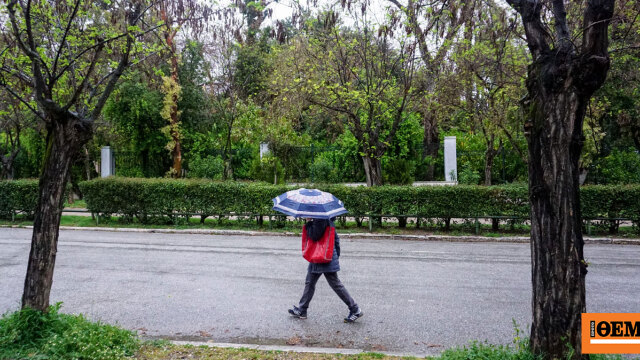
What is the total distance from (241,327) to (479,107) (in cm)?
1423

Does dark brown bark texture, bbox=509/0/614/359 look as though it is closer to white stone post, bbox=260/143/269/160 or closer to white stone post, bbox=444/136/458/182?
white stone post, bbox=444/136/458/182

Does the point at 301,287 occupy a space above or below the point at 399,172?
below

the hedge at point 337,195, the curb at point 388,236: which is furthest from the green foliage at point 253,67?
the curb at point 388,236

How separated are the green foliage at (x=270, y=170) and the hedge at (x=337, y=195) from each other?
23.2 feet

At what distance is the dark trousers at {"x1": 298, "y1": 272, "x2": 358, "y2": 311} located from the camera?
5992 millimetres

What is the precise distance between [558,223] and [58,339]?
16.9ft

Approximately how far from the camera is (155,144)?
82.2ft

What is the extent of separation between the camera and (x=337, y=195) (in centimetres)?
1506

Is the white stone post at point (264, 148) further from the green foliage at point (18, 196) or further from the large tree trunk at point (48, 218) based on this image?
the large tree trunk at point (48, 218)

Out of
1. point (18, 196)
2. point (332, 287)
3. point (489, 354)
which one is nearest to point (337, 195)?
point (332, 287)

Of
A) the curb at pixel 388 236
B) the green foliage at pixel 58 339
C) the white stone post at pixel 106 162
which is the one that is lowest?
the curb at pixel 388 236

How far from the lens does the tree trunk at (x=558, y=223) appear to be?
405 centimetres

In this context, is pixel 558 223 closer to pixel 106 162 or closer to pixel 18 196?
pixel 18 196

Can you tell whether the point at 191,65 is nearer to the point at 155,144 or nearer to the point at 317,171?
the point at 155,144
